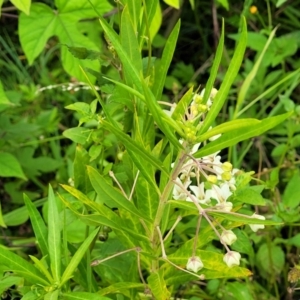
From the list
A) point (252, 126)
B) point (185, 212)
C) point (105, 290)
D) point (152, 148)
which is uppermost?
point (252, 126)

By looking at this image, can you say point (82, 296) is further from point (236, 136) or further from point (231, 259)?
point (236, 136)

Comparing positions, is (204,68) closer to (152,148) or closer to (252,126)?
(152,148)

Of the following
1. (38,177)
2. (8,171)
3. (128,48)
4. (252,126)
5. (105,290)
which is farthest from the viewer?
(38,177)

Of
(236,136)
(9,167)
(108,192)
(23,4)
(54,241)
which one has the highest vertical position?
(23,4)

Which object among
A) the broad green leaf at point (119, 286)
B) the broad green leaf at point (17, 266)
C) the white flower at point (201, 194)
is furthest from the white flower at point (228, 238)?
the broad green leaf at point (17, 266)

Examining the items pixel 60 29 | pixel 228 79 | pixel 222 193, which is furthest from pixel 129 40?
pixel 60 29

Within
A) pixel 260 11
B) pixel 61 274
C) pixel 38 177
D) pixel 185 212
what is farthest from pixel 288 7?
pixel 61 274

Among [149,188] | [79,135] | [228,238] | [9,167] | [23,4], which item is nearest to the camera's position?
[228,238]

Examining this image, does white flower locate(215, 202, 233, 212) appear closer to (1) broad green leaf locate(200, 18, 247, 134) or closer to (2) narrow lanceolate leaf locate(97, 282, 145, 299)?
(1) broad green leaf locate(200, 18, 247, 134)
